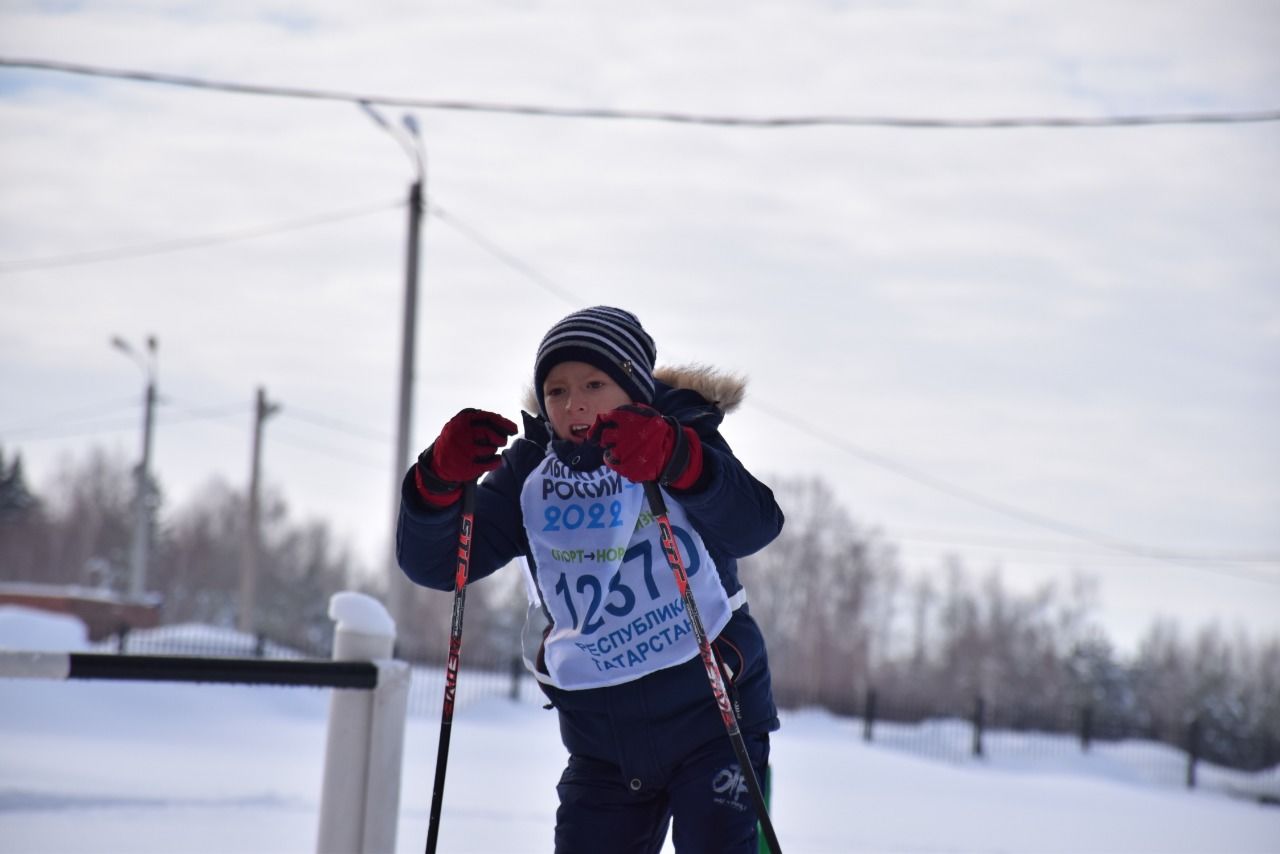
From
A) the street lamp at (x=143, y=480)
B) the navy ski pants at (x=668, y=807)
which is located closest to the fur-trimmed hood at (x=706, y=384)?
the navy ski pants at (x=668, y=807)

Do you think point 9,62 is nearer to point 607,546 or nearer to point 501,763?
point 501,763

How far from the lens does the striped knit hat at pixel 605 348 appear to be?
272cm

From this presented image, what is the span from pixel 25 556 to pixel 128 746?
72.8m

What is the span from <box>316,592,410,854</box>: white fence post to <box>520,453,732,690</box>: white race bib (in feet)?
3.68

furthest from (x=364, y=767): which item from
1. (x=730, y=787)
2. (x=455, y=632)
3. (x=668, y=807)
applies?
(x=730, y=787)

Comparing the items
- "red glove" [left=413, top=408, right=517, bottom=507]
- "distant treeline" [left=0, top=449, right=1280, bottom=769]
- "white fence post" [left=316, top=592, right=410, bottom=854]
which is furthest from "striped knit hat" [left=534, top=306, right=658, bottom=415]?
"distant treeline" [left=0, top=449, right=1280, bottom=769]

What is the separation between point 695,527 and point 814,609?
194 feet

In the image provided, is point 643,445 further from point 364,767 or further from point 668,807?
point 364,767

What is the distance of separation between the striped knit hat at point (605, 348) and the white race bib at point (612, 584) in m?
0.20

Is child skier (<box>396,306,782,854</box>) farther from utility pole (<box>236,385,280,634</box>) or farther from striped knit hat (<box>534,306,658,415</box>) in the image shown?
utility pole (<box>236,385,280,634</box>)

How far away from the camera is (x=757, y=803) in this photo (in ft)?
8.18

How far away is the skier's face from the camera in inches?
107

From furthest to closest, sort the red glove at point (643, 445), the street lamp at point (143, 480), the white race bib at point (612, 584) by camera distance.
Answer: the street lamp at point (143, 480) → the white race bib at point (612, 584) → the red glove at point (643, 445)

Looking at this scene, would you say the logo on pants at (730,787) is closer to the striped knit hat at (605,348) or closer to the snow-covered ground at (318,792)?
the striped knit hat at (605,348)
